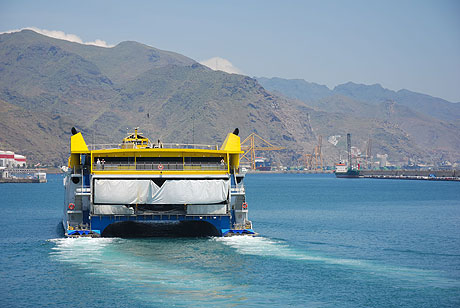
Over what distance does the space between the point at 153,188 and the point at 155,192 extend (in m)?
0.28

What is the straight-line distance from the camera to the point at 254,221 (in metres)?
65.9

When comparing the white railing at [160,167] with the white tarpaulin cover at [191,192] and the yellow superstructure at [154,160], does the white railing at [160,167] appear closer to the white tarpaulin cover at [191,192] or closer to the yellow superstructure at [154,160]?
the yellow superstructure at [154,160]

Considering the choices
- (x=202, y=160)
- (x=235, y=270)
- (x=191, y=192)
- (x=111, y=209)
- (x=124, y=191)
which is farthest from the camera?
(x=202, y=160)

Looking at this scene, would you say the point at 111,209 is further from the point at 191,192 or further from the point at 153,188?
the point at 191,192

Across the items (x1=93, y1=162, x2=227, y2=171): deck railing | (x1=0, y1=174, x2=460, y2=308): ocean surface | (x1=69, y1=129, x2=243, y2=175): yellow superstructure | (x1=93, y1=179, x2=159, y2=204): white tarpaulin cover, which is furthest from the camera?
(x1=93, y1=162, x2=227, y2=171): deck railing

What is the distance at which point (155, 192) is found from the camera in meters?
42.6

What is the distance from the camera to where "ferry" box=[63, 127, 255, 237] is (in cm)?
4253

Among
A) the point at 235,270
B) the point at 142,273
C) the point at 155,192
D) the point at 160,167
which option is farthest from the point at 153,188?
the point at 235,270

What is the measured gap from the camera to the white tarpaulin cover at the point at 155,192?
1665 inches

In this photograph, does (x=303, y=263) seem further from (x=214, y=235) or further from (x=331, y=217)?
(x=331, y=217)

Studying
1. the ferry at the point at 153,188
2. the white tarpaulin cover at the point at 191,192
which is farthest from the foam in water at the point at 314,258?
the white tarpaulin cover at the point at 191,192

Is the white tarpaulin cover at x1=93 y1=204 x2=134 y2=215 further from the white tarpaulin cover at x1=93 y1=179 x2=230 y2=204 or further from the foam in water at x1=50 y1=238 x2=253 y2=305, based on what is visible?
the foam in water at x1=50 y1=238 x2=253 y2=305

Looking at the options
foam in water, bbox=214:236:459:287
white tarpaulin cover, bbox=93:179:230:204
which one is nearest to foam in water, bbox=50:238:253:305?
white tarpaulin cover, bbox=93:179:230:204

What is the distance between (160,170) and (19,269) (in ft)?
35.4
